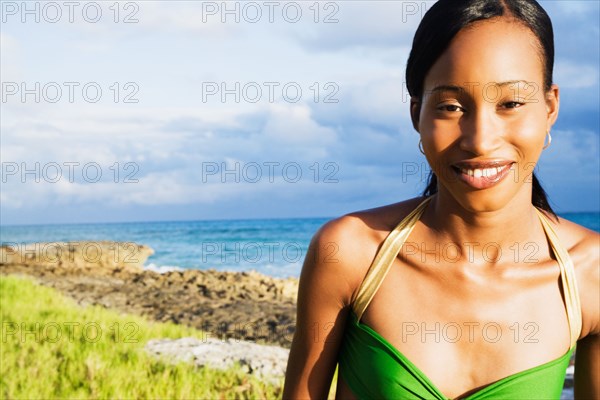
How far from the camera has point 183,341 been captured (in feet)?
18.9

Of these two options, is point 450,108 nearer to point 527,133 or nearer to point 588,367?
point 527,133

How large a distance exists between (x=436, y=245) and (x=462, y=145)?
39cm

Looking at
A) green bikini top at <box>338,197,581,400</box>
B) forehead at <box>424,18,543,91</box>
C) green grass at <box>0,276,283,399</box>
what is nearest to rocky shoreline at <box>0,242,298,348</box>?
green grass at <box>0,276,283,399</box>

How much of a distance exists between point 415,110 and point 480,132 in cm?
27

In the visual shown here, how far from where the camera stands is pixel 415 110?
2.11 meters

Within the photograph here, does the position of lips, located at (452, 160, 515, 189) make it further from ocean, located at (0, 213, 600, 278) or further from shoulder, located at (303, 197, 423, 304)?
ocean, located at (0, 213, 600, 278)

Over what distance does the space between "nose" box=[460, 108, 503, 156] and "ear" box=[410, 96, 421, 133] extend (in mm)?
207

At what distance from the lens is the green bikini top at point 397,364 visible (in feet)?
6.87


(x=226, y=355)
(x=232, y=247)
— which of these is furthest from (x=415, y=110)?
(x=232, y=247)

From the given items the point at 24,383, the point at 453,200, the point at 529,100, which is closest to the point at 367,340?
the point at 453,200

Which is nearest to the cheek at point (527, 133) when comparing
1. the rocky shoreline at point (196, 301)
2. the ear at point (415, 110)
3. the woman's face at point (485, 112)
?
the woman's face at point (485, 112)

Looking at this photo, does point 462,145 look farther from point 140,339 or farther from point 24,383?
point 140,339

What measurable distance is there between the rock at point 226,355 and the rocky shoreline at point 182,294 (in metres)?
2.24

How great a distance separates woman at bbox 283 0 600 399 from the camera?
1935 millimetres
